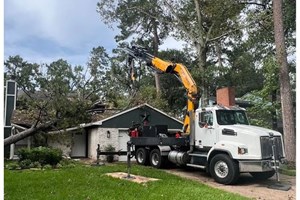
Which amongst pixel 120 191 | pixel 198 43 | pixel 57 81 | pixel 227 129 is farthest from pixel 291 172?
pixel 198 43

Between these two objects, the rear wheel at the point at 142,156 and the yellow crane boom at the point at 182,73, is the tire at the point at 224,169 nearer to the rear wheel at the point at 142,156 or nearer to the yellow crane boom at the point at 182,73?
the yellow crane boom at the point at 182,73

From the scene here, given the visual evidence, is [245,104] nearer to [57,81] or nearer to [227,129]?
[227,129]

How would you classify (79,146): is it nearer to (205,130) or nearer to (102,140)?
(102,140)

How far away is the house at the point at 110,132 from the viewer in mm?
16938

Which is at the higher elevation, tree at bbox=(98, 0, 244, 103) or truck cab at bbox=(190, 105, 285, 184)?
tree at bbox=(98, 0, 244, 103)

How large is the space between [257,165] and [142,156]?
5.47 m

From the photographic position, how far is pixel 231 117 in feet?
33.3

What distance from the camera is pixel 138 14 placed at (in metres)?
24.5

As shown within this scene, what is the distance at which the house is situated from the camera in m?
16.9

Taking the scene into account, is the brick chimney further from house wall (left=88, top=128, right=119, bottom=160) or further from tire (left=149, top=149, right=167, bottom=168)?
house wall (left=88, top=128, right=119, bottom=160)

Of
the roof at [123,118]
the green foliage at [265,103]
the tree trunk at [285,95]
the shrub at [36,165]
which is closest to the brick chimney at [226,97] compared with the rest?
the tree trunk at [285,95]

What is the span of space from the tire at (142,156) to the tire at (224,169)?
12.9ft

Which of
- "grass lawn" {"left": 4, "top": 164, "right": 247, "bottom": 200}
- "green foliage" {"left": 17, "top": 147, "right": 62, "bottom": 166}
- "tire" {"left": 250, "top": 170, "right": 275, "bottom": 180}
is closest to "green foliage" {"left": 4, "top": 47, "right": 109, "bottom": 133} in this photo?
"grass lawn" {"left": 4, "top": 164, "right": 247, "bottom": 200}

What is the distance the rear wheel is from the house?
2974mm
